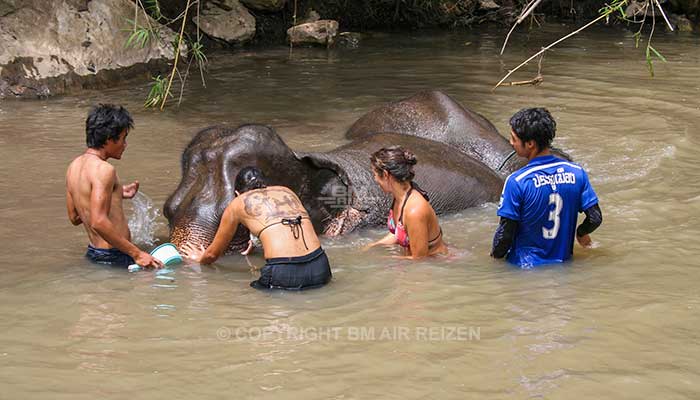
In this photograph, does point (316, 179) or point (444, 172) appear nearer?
point (316, 179)

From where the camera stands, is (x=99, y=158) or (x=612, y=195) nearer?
(x=99, y=158)

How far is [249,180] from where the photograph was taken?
4.85m

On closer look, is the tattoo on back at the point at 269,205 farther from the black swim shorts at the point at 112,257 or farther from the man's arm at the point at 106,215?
Answer: the black swim shorts at the point at 112,257

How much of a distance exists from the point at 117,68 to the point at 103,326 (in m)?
6.90

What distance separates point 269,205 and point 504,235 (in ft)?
4.14

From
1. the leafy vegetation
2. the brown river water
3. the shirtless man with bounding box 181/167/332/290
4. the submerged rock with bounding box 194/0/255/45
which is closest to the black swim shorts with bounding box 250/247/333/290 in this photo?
the shirtless man with bounding box 181/167/332/290

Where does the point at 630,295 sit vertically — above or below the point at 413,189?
below

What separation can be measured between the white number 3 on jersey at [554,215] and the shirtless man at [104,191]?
6.89ft

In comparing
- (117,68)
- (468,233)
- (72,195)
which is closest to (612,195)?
(468,233)

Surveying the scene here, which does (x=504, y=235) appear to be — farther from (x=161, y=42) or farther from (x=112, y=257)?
(x=161, y=42)

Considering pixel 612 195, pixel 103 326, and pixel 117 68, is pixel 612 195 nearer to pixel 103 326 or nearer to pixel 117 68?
pixel 103 326

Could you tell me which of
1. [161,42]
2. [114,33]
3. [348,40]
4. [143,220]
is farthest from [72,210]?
[348,40]

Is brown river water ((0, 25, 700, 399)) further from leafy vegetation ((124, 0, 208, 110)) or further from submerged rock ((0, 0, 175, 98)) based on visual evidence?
submerged rock ((0, 0, 175, 98))

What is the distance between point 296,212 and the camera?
4.80 m
